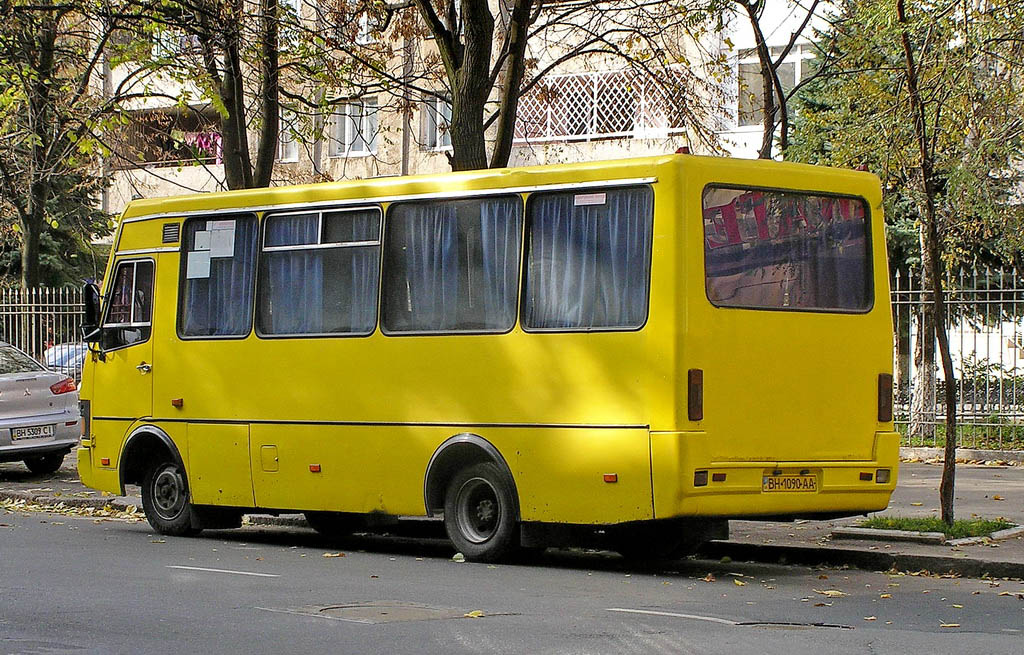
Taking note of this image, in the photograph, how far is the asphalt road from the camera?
26.9 ft

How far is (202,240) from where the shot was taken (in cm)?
1503

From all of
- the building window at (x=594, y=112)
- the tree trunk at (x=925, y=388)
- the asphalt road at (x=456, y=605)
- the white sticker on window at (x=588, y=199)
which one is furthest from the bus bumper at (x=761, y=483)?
the building window at (x=594, y=112)

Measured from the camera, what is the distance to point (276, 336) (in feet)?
46.9

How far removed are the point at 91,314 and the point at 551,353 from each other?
5.46 metres

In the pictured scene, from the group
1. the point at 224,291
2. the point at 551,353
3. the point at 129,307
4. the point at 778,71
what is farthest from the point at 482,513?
the point at 778,71

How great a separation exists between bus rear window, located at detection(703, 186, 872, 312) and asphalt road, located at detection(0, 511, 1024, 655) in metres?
1.99

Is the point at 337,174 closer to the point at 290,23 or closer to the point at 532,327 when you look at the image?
the point at 290,23

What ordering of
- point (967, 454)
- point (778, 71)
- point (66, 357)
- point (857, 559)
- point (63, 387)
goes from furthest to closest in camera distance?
point (778, 71) → point (66, 357) → point (967, 454) → point (63, 387) → point (857, 559)

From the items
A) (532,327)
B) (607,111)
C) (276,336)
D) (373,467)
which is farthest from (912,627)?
(607,111)

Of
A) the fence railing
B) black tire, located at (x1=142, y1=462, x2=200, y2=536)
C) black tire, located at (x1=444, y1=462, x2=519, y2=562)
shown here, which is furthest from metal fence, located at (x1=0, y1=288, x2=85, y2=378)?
black tire, located at (x1=444, y1=462, x2=519, y2=562)

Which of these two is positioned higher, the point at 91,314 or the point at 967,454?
the point at 91,314

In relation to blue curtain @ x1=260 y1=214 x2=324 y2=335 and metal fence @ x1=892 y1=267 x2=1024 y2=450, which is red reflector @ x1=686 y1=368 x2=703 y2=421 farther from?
metal fence @ x1=892 y1=267 x2=1024 y2=450

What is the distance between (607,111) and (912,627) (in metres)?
25.8

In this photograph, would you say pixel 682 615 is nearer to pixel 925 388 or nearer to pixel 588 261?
pixel 588 261
